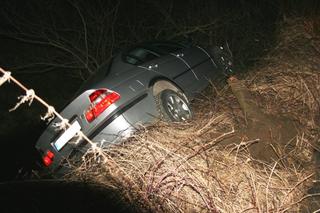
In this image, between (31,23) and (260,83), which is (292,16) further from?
(31,23)

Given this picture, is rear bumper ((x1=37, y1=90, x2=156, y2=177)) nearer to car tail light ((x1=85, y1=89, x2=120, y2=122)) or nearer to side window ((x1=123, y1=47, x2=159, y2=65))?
car tail light ((x1=85, y1=89, x2=120, y2=122))

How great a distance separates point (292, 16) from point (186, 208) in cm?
706

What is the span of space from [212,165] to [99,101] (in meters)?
1.66

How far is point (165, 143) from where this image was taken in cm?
387

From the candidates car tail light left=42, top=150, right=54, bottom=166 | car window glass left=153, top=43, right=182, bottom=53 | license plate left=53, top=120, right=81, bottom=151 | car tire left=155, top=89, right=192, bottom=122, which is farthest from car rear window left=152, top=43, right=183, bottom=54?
car tail light left=42, top=150, right=54, bottom=166

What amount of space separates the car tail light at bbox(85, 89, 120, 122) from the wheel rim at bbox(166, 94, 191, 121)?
84cm

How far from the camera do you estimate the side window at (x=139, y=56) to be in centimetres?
516

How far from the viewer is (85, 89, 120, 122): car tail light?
13.7 ft

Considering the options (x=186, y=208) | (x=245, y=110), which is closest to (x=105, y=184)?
(x=186, y=208)

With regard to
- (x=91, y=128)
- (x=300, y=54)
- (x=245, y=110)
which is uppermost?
(x=91, y=128)

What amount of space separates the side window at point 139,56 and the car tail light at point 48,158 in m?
1.77

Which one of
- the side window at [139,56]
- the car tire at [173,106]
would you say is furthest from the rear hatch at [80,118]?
the side window at [139,56]

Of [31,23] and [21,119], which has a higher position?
[31,23]

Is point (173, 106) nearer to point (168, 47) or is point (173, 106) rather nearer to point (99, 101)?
point (99, 101)
